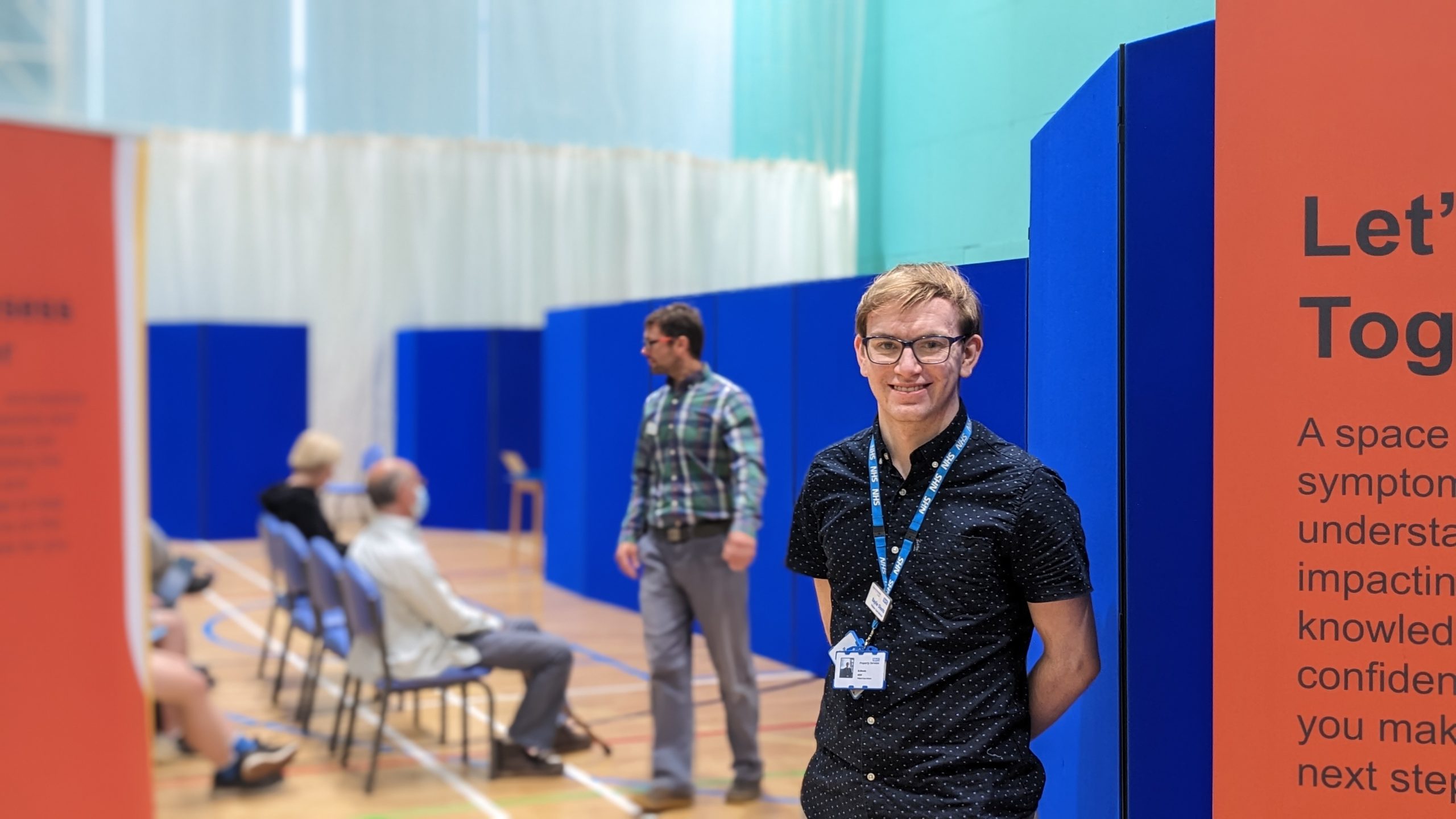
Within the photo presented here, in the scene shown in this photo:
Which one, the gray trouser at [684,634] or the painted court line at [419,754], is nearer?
the gray trouser at [684,634]

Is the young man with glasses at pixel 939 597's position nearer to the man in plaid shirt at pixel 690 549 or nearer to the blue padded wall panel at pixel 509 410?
the man in plaid shirt at pixel 690 549

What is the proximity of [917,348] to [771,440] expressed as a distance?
522 centimetres

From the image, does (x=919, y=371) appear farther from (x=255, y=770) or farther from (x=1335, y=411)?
(x=255, y=770)

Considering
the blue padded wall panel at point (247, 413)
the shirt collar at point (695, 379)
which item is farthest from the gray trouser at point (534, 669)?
the blue padded wall panel at point (247, 413)

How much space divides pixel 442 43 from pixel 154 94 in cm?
299

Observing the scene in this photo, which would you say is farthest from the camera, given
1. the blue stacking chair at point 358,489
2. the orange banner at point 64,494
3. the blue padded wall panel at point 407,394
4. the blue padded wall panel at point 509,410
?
the blue padded wall panel at point 407,394

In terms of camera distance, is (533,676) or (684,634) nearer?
(684,634)

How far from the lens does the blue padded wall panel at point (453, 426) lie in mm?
14391

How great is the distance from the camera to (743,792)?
4910mm

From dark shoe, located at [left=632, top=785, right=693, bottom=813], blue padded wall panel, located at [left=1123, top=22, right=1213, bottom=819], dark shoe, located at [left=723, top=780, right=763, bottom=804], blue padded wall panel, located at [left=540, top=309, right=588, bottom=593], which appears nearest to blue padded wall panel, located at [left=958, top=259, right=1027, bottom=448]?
dark shoe, located at [left=723, top=780, right=763, bottom=804]

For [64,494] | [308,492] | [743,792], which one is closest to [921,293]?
[64,494]

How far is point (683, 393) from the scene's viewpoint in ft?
16.4

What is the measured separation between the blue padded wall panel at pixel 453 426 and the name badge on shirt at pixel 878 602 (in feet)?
41.2

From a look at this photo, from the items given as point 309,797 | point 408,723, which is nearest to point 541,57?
point 408,723
